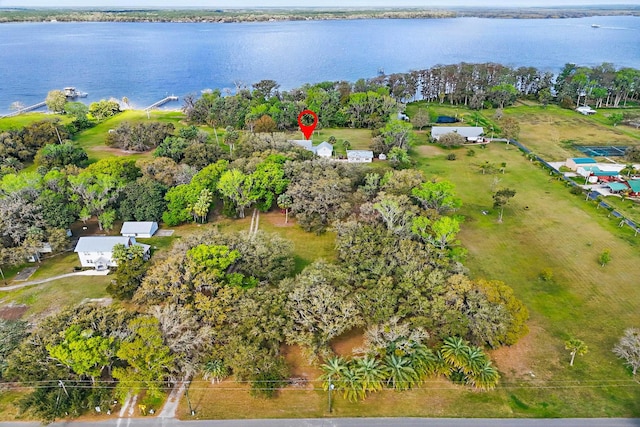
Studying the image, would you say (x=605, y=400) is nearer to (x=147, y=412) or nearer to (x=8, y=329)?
(x=147, y=412)

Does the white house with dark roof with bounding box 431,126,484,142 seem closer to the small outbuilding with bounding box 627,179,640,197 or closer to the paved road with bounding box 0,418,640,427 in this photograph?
the small outbuilding with bounding box 627,179,640,197

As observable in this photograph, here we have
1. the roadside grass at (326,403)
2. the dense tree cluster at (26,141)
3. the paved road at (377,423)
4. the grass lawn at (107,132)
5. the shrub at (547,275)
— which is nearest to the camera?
the paved road at (377,423)

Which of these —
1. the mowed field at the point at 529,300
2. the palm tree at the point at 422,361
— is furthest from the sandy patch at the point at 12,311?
the palm tree at the point at 422,361

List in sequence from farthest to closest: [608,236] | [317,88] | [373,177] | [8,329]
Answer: [317,88]
[373,177]
[608,236]
[8,329]

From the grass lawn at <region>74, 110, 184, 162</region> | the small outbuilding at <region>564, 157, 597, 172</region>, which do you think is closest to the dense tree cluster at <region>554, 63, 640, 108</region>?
the small outbuilding at <region>564, 157, 597, 172</region>

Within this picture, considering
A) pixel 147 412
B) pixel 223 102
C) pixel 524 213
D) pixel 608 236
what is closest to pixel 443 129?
pixel 524 213

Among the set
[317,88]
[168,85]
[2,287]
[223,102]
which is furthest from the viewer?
[168,85]

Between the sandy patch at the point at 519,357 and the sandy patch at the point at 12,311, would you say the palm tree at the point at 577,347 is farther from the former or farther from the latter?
the sandy patch at the point at 12,311
